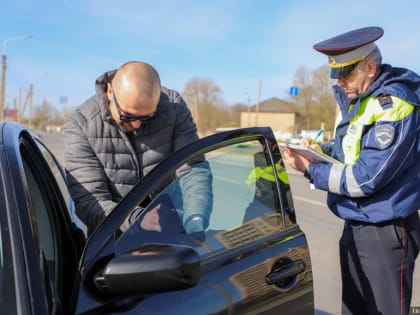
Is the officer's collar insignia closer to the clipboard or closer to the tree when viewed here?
the clipboard

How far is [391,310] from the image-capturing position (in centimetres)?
198

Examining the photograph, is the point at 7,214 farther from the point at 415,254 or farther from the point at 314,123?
the point at 314,123

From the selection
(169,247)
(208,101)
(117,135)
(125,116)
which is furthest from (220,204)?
(208,101)

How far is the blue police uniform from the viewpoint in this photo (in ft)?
6.16

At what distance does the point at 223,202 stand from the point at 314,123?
202 ft

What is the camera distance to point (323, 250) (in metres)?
5.07

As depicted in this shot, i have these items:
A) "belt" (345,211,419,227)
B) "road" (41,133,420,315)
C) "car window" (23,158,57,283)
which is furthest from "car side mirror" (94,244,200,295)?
"road" (41,133,420,315)

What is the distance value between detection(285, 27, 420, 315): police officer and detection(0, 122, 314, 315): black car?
41 cm

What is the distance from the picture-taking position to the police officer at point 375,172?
74.0 inches

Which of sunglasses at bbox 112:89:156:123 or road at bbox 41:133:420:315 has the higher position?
sunglasses at bbox 112:89:156:123

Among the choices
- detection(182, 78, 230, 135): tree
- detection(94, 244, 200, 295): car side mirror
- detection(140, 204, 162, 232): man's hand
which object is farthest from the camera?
detection(182, 78, 230, 135): tree

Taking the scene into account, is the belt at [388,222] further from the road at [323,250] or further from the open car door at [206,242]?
the road at [323,250]

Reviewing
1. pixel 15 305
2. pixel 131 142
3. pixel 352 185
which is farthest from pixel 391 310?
pixel 15 305

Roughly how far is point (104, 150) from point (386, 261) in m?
1.48
